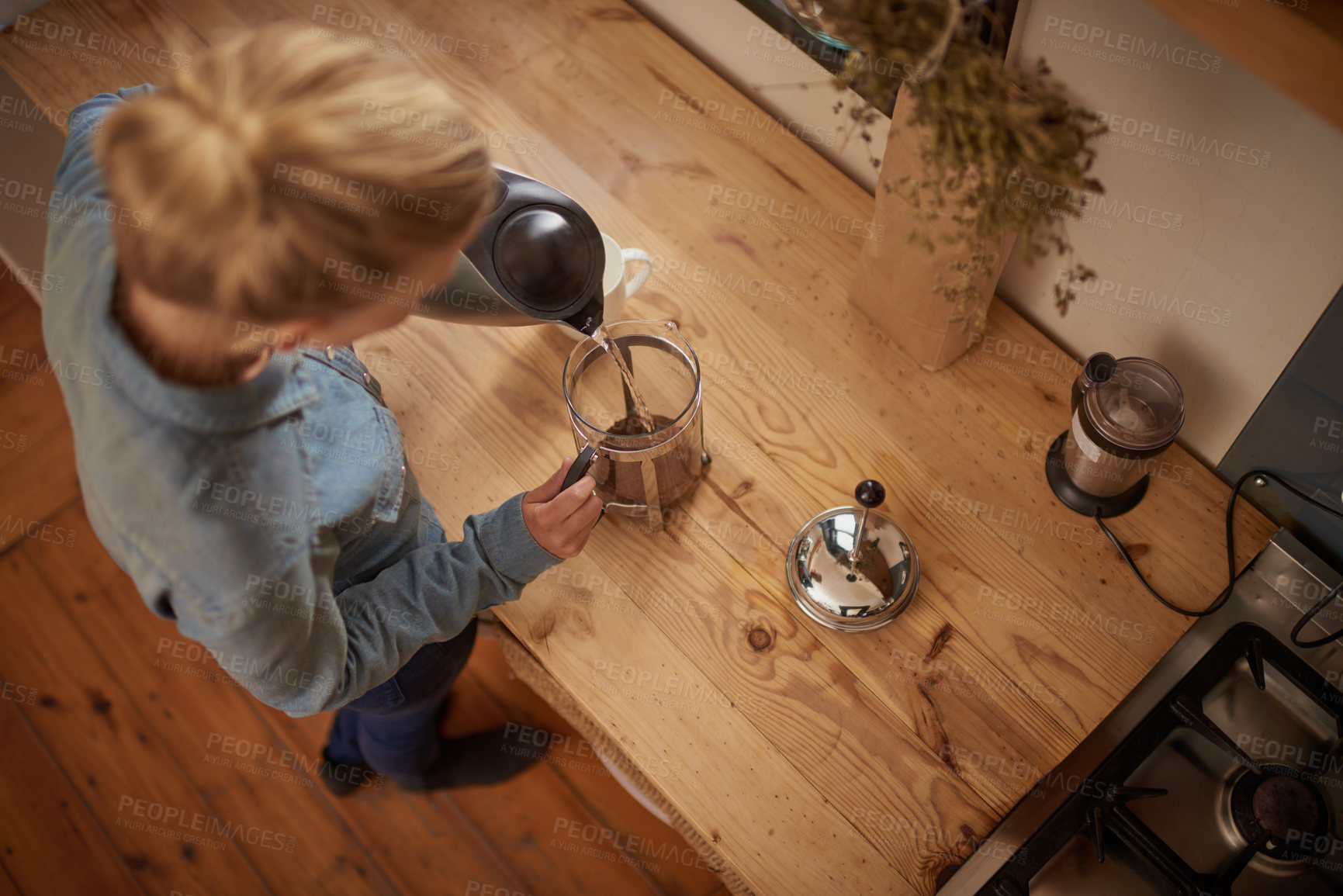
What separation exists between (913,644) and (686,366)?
0.40m

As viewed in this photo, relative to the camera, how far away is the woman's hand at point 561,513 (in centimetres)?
94

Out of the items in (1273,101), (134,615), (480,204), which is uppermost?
(1273,101)

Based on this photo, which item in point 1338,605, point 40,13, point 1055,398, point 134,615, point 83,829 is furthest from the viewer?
point 134,615

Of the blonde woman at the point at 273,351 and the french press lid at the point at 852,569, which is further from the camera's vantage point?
the french press lid at the point at 852,569

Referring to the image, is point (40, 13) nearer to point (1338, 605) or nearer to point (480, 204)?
point (480, 204)

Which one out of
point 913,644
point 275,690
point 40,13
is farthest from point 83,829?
point 913,644

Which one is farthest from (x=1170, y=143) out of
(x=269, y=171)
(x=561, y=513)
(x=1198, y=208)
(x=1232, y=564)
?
(x=269, y=171)

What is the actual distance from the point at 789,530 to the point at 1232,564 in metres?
0.49

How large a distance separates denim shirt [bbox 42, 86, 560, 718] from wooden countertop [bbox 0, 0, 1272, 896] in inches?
8.7

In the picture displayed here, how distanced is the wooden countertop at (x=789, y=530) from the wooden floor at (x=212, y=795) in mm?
719

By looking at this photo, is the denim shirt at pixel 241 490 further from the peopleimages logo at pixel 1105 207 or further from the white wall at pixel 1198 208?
the white wall at pixel 1198 208

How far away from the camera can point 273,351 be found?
0.70 metres

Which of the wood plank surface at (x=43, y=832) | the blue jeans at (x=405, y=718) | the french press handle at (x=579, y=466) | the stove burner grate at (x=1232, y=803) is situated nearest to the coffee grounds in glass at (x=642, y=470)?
the french press handle at (x=579, y=466)

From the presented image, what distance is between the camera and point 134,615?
1807 millimetres
